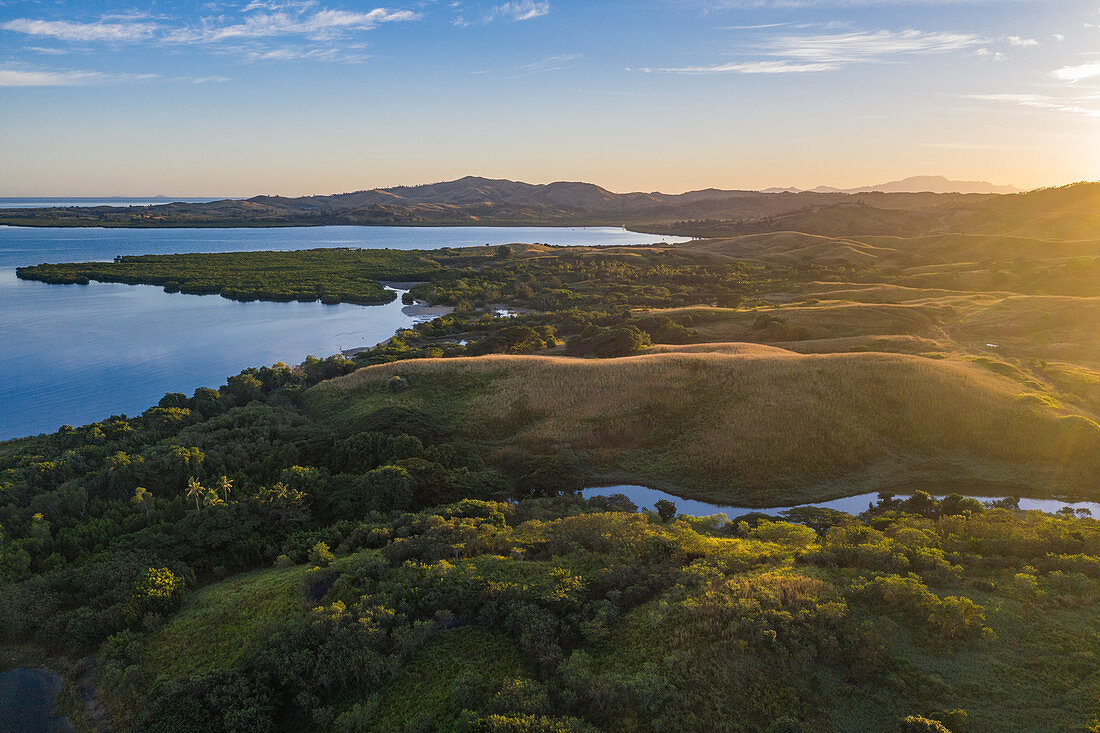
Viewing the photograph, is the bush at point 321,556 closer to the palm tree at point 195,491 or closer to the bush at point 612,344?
the palm tree at point 195,491

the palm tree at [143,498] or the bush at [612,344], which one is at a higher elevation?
the bush at [612,344]

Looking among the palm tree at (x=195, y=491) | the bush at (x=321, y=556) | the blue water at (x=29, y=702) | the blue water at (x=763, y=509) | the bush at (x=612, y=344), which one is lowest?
the blue water at (x=29, y=702)

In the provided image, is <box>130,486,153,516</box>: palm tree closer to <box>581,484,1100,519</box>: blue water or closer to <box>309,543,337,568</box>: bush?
<box>309,543,337,568</box>: bush

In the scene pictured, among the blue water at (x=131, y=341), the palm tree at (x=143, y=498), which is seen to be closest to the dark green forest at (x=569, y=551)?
the palm tree at (x=143, y=498)

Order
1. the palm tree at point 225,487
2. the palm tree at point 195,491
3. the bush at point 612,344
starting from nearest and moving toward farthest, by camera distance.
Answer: the palm tree at point 195,491, the palm tree at point 225,487, the bush at point 612,344

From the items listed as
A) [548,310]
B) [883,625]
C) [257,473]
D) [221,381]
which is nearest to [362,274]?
[548,310]

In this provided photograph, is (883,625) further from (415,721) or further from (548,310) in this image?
(548,310)

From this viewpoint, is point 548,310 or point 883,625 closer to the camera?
point 883,625

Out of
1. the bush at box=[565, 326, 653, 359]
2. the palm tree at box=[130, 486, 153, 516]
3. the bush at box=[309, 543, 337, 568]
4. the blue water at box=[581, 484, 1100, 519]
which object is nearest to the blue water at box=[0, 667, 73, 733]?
the bush at box=[309, 543, 337, 568]
